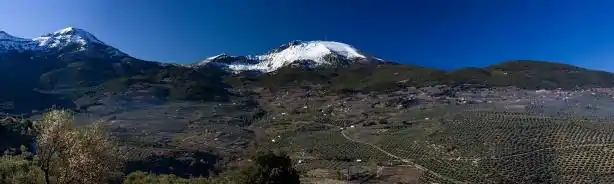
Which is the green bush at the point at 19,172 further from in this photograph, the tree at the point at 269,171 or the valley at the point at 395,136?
the tree at the point at 269,171

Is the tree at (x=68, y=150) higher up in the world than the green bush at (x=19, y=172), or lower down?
higher up

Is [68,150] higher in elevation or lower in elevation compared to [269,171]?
higher

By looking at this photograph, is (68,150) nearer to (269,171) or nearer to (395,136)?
(269,171)

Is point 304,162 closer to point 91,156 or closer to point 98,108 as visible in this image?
point 91,156

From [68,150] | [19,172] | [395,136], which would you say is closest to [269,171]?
[19,172]

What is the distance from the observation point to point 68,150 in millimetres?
27391

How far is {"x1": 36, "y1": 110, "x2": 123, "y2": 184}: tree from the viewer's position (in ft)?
88.8

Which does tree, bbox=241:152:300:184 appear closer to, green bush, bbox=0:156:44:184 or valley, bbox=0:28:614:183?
valley, bbox=0:28:614:183

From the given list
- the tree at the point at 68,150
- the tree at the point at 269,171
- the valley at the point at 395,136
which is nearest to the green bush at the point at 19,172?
the tree at the point at 68,150

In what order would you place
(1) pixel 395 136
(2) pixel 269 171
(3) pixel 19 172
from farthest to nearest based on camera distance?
(1) pixel 395 136, (2) pixel 269 171, (3) pixel 19 172

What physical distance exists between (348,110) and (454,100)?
3906cm

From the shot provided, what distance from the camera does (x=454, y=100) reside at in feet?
586

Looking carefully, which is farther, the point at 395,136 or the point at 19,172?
Result: the point at 395,136

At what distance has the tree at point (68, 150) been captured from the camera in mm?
27078
